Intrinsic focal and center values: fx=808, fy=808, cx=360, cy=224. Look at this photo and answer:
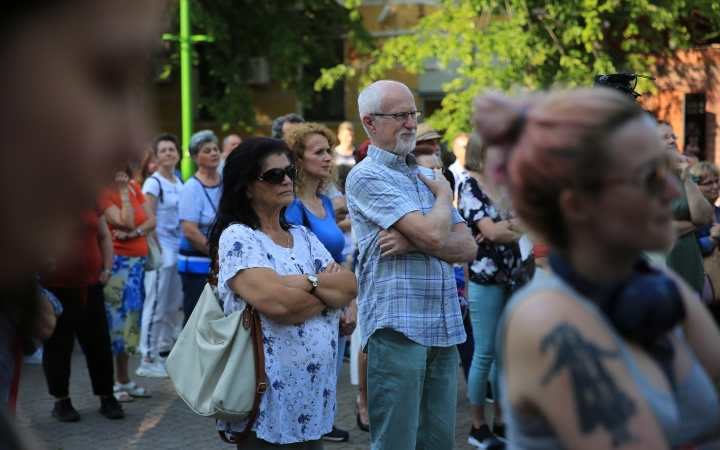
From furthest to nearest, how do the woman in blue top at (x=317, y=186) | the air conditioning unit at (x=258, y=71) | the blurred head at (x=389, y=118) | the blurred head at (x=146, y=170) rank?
the air conditioning unit at (x=258, y=71)
the blurred head at (x=146, y=170)
the woman in blue top at (x=317, y=186)
the blurred head at (x=389, y=118)

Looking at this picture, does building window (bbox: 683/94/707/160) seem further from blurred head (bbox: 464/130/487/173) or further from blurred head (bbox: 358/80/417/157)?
blurred head (bbox: 358/80/417/157)

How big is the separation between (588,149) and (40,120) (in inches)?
38.6

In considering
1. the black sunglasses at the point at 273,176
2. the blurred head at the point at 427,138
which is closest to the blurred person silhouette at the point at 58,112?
the black sunglasses at the point at 273,176

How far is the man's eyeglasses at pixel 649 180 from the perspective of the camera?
4.65 feet

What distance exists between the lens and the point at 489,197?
19.2ft

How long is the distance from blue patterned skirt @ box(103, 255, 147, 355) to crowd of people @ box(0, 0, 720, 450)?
0.02 m

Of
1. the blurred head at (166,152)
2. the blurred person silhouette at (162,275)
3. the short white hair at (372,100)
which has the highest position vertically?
the short white hair at (372,100)

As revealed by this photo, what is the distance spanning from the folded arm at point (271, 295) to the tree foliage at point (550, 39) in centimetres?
1028

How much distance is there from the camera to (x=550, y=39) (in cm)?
1455

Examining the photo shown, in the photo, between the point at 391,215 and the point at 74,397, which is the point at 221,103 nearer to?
the point at 74,397

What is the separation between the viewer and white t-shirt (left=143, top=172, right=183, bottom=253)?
26.9ft

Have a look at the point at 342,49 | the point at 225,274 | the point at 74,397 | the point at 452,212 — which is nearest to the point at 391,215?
the point at 452,212

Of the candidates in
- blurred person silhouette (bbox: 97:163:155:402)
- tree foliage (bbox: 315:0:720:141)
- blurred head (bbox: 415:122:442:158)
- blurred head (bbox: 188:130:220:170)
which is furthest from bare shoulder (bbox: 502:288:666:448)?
tree foliage (bbox: 315:0:720:141)

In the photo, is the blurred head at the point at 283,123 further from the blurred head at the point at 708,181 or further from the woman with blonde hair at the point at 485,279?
the blurred head at the point at 708,181
